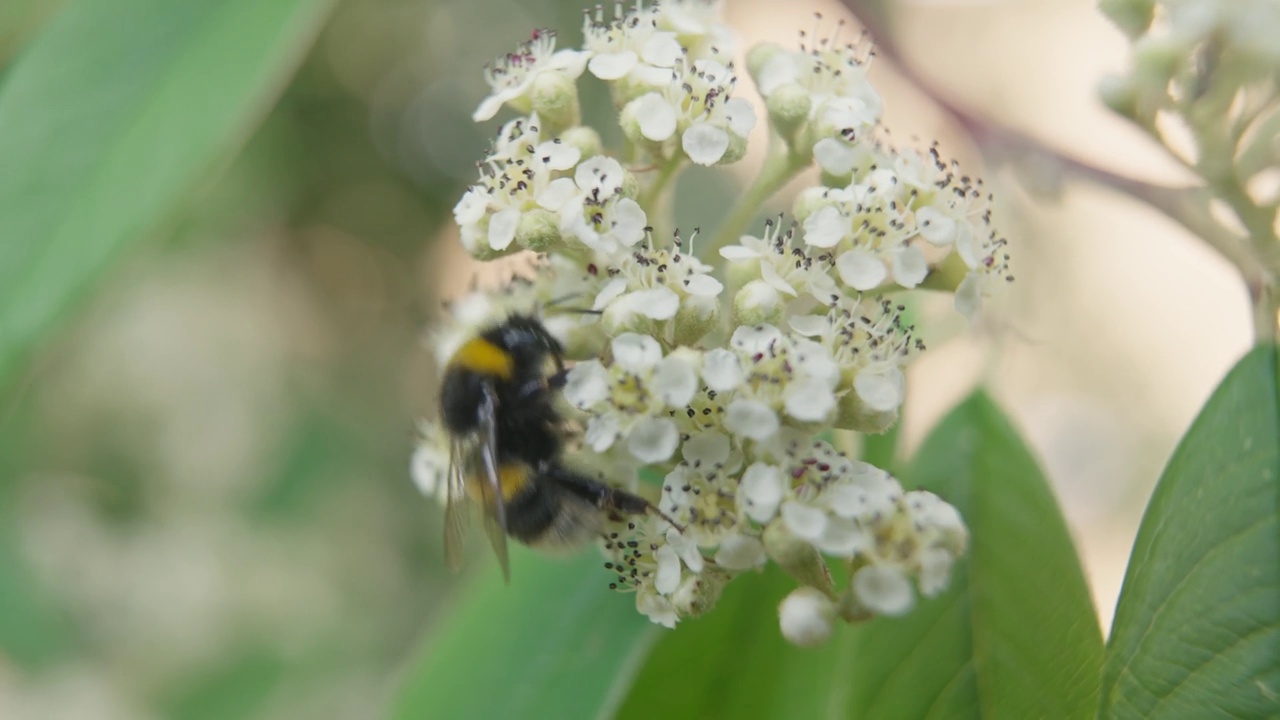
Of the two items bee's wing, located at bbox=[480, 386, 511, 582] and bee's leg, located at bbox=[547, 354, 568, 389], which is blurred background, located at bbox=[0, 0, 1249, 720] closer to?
bee's leg, located at bbox=[547, 354, 568, 389]

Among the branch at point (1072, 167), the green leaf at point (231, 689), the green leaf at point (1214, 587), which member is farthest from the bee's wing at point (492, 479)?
the green leaf at point (231, 689)

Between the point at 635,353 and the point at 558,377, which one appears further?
the point at 558,377

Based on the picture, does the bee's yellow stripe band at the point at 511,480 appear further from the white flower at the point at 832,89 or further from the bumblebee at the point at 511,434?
the white flower at the point at 832,89

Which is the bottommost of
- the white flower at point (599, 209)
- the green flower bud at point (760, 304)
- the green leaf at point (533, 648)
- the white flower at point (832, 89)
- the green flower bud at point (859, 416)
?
the green leaf at point (533, 648)

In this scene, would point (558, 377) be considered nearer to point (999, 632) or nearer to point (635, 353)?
point (635, 353)

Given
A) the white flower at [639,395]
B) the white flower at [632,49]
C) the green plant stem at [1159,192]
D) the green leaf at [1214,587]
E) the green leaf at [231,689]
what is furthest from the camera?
the green leaf at [231,689]

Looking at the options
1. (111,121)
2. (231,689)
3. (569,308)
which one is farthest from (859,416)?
(231,689)

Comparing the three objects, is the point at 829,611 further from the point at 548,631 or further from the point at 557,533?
the point at 548,631
